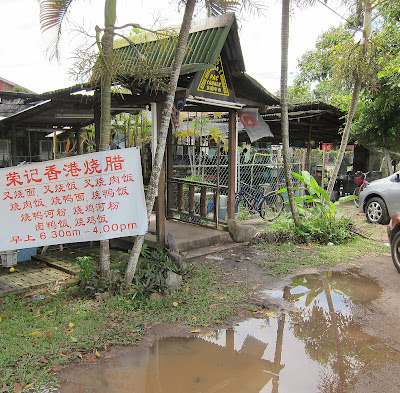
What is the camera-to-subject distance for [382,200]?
10211mm

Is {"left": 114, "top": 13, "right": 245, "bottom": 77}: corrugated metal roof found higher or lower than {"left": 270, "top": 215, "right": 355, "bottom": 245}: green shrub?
higher

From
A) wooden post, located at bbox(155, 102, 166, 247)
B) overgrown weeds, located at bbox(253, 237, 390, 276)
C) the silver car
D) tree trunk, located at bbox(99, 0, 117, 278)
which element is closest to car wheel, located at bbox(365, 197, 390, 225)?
the silver car

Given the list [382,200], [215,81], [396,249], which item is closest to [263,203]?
[382,200]

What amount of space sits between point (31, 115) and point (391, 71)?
8803 millimetres

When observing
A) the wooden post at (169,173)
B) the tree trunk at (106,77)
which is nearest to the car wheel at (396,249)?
the tree trunk at (106,77)

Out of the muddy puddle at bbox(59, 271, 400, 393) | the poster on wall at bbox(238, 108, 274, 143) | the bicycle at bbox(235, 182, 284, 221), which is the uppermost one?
the poster on wall at bbox(238, 108, 274, 143)

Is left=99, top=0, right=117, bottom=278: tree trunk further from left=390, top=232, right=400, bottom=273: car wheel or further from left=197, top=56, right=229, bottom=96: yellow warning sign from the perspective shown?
left=390, top=232, right=400, bottom=273: car wheel

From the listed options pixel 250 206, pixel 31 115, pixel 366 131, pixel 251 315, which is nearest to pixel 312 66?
pixel 366 131

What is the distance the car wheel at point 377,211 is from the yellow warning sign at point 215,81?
557cm

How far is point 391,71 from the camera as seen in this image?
9.94m

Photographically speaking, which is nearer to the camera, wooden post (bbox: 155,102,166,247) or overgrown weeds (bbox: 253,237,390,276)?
wooden post (bbox: 155,102,166,247)

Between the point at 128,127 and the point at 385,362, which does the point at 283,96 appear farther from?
the point at 385,362

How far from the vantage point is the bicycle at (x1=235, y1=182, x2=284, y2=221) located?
10.4m

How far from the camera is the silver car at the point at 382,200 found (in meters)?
9.81
